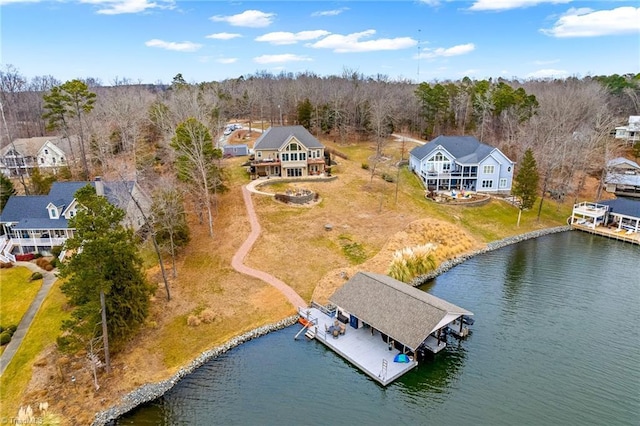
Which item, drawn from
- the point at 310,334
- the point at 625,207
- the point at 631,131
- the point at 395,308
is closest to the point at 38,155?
the point at 310,334

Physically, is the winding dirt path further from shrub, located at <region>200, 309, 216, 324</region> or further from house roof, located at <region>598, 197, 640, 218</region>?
house roof, located at <region>598, 197, 640, 218</region>

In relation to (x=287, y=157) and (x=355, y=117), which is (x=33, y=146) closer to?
(x=287, y=157)

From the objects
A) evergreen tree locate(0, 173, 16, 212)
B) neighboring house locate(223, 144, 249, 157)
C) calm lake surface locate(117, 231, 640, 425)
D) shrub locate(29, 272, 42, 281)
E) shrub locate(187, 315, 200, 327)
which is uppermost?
neighboring house locate(223, 144, 249, 157)

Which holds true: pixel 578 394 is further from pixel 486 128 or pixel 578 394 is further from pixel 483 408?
pixel 486 128

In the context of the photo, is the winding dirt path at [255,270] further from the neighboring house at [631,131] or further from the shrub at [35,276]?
the neighboring house at [631,131]

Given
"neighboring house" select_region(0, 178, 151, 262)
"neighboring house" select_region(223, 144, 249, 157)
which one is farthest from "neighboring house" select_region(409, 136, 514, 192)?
"neighboring house" select_region(0, 178, 151, 262)

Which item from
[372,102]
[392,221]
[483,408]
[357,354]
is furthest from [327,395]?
[372,102]
